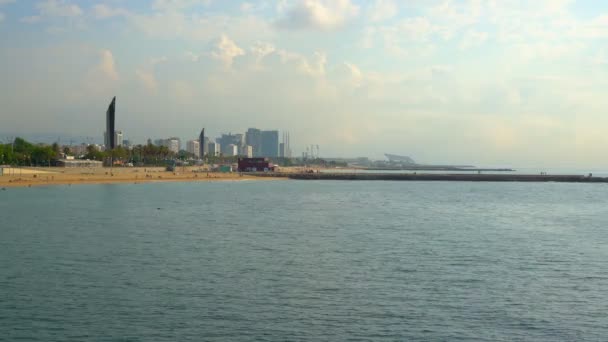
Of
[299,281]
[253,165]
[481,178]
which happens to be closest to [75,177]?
[253,165]

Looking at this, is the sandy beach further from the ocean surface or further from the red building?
the ocean surface

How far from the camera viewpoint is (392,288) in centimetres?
2264

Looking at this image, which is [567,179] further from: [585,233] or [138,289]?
[138,289]

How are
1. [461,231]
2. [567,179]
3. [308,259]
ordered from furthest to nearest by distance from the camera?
[567,179] → [461,231] → [308,259]

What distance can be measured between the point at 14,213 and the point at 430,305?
41.1 m

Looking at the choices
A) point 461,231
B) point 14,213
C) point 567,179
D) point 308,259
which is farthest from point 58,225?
point 567,179

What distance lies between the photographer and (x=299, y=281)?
23.7m

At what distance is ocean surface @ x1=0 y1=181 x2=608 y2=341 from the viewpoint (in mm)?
17688

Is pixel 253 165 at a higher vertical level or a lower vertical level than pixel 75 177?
higher

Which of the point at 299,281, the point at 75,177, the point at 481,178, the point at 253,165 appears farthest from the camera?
the point at 253,165

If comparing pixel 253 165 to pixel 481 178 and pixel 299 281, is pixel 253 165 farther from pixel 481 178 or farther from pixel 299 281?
pixel 299 281

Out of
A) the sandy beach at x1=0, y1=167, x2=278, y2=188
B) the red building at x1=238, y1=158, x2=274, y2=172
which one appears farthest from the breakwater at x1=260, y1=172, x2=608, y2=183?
the sandy beach at x1=0, y1=167, x2=278, y2=188

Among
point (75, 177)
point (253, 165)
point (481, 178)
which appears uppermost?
point (253, 165)

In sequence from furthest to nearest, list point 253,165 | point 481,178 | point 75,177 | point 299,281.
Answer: point 253,165, point 481,178, point 75,177, point 299,281
